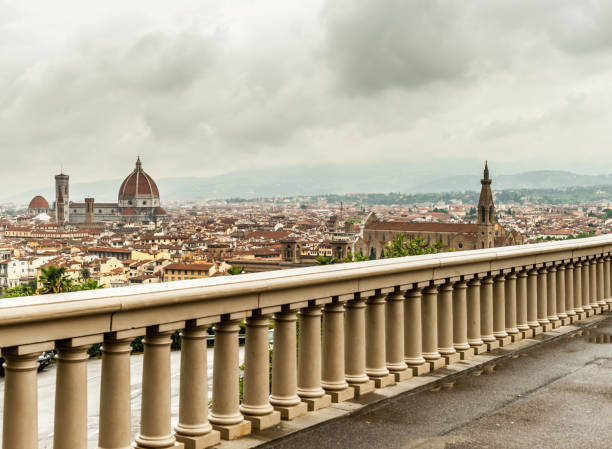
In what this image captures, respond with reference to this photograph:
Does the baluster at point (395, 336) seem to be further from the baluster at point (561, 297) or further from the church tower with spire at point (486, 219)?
the church tower with spire at point (486, 219)

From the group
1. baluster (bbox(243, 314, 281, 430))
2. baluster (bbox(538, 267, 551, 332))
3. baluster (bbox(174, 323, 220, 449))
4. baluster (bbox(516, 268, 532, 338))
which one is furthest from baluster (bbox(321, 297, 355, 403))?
baluster (bbox(538, 267, 551, 332))

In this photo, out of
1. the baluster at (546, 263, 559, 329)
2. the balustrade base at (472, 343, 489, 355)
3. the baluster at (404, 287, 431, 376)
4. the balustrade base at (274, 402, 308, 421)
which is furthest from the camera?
the baluster at (546, 263, 559, 329)

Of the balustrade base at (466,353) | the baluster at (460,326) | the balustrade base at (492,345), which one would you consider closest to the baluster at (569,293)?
the balustrade base at (492,345)

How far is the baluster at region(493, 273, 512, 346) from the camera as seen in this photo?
27.0 feet

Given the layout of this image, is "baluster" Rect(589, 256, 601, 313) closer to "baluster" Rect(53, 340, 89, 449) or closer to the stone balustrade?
the stone balustrade

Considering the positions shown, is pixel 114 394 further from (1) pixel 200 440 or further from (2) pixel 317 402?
(2) pixel 317 402

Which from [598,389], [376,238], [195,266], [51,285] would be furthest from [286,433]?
[376,238]

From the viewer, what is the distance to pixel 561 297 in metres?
10.0

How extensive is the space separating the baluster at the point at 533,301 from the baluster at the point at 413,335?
8.88ft

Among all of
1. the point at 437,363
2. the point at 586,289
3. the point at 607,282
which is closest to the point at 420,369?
the point at 437,363

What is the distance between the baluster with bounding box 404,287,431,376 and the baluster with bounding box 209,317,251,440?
7.07ft

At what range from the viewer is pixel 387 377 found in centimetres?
636

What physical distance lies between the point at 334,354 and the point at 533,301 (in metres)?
4.15

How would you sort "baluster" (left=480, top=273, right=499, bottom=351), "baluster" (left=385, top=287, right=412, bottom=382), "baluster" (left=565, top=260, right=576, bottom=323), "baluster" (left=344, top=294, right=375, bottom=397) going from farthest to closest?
1. "baluster" (left=565, top=260, right=576, bottom=323)
2. "baluster" (left=480, top=273, right=499, bottom=351)
3. "baluster" (left=385, top=287, right=412, bottom=382)
4. "baluster" (left=344, top=294, right=375, bottom=397)
